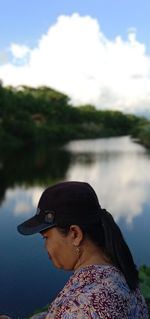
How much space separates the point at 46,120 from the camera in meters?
63.8

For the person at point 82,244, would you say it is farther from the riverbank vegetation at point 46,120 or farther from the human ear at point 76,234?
the riverbank vegetation at point 46,120

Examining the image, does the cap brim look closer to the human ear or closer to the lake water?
the human ear

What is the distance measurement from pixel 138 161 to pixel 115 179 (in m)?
7.07

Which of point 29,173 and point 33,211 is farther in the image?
point 29,173

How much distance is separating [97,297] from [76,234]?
21 centimetres

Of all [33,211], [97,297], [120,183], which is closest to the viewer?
[97,297]

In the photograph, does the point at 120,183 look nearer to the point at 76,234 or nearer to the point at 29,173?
the point at 29,173

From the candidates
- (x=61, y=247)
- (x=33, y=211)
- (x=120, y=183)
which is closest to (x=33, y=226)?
(x=61, y=247)

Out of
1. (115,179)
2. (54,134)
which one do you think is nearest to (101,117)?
(54,134)

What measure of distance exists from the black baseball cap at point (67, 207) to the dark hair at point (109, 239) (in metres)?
0.02

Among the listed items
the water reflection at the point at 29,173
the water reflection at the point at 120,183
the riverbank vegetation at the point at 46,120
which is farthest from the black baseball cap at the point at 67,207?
the riverbank vegetation at the point at 46,120

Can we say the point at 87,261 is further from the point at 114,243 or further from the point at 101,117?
the point at 101,117

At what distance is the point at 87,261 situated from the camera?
145cm

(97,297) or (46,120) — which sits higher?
(46,120)
